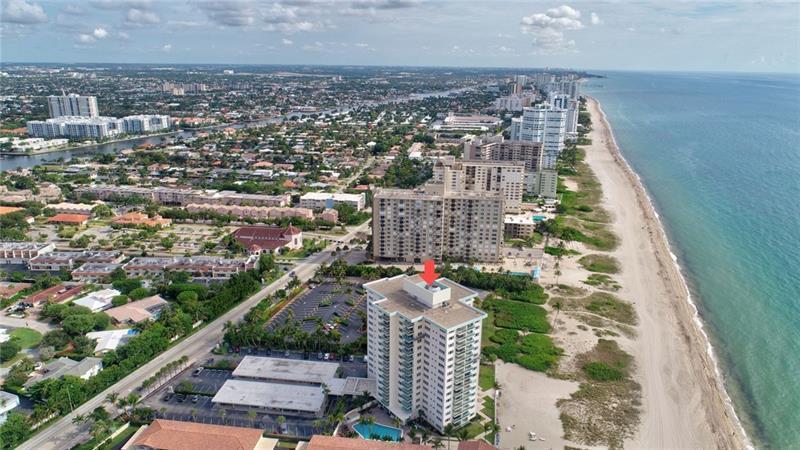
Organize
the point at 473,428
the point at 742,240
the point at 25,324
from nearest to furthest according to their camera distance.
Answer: the point at 473,428, the point at 25,324, the point at 742,240

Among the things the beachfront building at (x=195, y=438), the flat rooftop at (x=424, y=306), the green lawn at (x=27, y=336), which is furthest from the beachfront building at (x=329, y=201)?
the beachfront building at (x=195, y=438)

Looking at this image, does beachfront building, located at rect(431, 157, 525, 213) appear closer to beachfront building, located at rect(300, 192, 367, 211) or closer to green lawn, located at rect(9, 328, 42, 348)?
beachfront building, located at rect(300, 192, 367, 211)

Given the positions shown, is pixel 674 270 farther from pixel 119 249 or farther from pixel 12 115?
pixel 12 115

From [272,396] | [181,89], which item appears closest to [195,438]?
[272,396]

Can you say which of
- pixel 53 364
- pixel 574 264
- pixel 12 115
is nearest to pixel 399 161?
pixel 574 264

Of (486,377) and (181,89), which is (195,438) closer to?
(486,377)

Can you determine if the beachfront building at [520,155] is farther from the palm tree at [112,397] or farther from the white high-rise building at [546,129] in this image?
the palm tree at [112,397]

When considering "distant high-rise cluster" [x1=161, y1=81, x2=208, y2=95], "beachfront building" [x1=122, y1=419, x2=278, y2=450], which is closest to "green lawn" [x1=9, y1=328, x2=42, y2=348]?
"beachfront building" [x1=122, y1=419, x2=278, y2=450]
